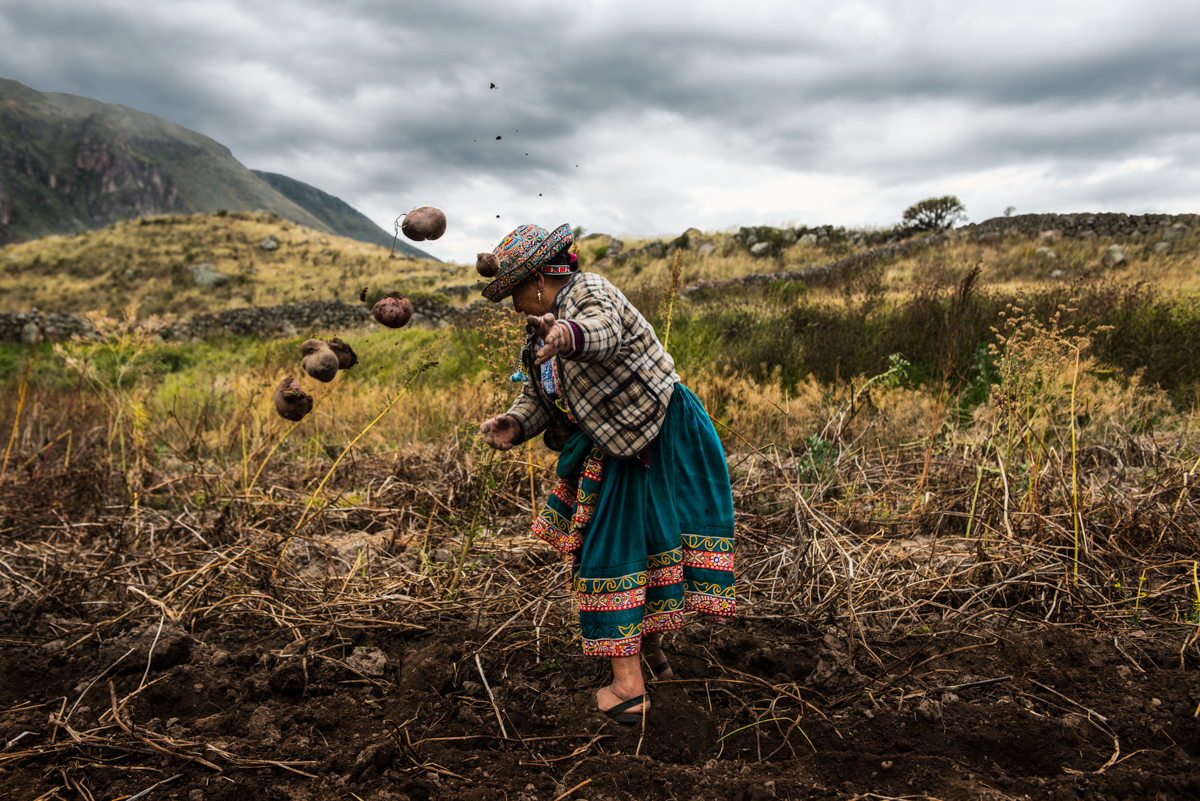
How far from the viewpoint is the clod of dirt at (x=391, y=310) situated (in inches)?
55.9

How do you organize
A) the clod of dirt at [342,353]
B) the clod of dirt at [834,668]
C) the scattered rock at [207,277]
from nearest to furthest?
the clod of dirt at [342,353]
the clod of dirt at [834,668]
the scattered rock at [207,277]

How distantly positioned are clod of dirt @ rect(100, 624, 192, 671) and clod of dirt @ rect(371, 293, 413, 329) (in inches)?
58.8

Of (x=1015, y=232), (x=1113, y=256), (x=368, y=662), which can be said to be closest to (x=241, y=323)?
(x=368, y=662)

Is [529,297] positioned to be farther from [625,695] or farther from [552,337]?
[625,695]

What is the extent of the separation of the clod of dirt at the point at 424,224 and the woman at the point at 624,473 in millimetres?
382

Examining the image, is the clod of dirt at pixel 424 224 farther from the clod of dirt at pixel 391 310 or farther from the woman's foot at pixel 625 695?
the woman's foot at pixel 625 695

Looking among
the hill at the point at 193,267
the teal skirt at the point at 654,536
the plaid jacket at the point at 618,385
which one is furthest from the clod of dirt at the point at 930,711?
the hill at the point at 193,267

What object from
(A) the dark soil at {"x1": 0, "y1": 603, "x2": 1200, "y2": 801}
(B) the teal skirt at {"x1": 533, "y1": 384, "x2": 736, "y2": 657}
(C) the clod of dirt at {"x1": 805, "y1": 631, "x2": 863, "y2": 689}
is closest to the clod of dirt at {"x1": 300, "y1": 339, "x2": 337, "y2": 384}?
(B) the teal skirt at {"x1": 533, "y1": 384, "x2": 736, "y2": 657}

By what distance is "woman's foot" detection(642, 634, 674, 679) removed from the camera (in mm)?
2064

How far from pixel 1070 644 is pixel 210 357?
15851 mm

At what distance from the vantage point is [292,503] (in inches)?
122

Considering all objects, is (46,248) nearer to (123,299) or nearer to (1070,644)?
(123,299)

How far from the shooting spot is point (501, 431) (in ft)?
6.53

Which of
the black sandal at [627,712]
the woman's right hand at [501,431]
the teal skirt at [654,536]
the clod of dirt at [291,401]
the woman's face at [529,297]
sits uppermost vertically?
the woman's face at [529,297]
